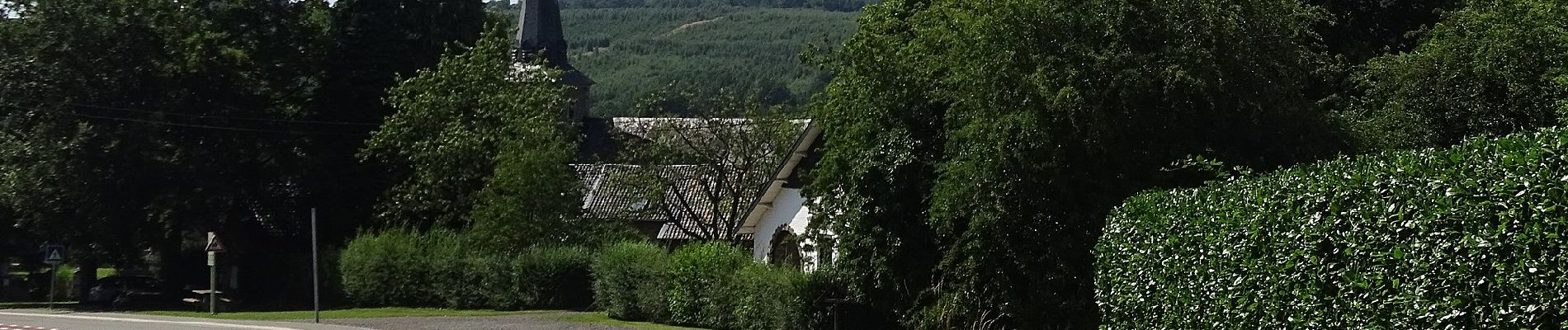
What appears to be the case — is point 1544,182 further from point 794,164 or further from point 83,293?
point 83,293

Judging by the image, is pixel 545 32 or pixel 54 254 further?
pixel 545 32

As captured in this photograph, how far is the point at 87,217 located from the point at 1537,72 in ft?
114

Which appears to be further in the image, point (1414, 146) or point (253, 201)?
point (253, 201)

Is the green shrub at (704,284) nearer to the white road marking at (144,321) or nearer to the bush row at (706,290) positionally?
the bush row at (706,290)

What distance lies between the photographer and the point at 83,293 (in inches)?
1853

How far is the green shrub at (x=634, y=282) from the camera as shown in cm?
2875

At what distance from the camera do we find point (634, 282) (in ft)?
97.6

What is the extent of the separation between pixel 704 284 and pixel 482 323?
4.95 metres

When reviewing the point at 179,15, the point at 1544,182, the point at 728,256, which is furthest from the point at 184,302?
the point at 1544,182

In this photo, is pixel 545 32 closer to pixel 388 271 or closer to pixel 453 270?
pixel 388 271

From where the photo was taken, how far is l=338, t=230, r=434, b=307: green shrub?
39.3 meters

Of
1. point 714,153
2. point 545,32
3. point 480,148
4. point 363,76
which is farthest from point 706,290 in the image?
point 545,32

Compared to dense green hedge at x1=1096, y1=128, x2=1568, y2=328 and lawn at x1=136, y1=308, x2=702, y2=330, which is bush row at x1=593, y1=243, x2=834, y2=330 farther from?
dense green hedge at x1=1096, y1=128, x2=1568, y2=328

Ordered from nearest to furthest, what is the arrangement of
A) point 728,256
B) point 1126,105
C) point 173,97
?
point 1126,105 → point 728,256 → point 173,97
